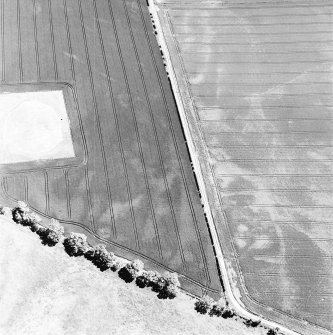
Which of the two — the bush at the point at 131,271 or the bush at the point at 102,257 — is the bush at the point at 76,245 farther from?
the bush at the point at 131,271

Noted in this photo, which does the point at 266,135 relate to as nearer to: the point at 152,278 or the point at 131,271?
the point at 152,278

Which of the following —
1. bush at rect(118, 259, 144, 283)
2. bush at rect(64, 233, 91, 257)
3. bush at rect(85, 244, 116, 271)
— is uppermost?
bush at rect(64, 233, 91, 257)

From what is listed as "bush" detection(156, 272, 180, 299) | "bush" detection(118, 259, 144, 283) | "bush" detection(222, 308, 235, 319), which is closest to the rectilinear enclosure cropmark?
"bush" detection(118, 259, 144, 283)

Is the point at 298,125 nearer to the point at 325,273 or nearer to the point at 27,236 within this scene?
the point at 325,273

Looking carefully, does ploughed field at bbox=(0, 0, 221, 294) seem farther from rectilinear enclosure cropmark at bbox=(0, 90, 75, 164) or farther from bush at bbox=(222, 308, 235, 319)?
bush at bbox=(222, 308, 235, 319)

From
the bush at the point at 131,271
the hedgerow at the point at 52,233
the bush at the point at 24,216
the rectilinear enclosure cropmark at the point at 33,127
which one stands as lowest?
the bush at the point at 131,271

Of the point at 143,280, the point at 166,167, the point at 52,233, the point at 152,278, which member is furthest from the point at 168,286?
the point at 166,167

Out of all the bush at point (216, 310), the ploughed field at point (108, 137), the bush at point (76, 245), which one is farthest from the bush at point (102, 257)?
the bush at point (216, 310)
